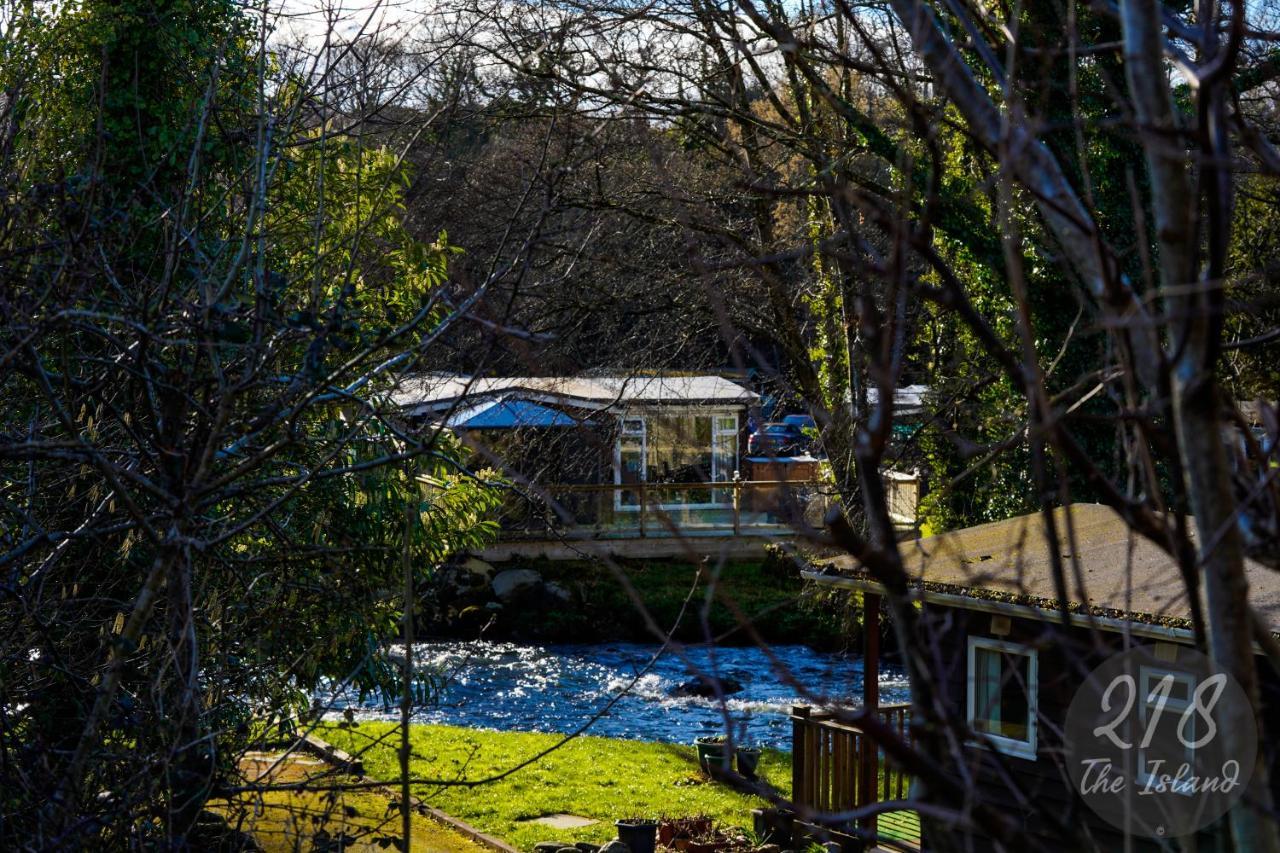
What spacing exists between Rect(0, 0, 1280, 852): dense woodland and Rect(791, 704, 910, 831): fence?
2.52 meters

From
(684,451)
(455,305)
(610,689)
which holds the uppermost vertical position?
(455,305)

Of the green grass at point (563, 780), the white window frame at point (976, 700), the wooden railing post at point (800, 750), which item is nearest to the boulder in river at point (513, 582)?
the green grass at point (563, 780)

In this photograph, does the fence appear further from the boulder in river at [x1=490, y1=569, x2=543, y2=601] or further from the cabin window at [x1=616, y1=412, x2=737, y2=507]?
the cabin window at [x1=616, y1=412, x2=737, y2=507]

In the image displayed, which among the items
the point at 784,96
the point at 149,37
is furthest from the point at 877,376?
the point at 784,96

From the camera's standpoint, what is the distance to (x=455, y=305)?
396cm

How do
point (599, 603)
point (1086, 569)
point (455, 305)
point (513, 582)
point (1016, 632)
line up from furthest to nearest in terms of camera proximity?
point (513, 582), point (599, 603), point (1086, 569), point (1016, 632), point (455, 305)

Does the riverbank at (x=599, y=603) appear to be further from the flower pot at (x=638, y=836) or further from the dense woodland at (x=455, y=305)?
the flower pot at (x=638, y=836)

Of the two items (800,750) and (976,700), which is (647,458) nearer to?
(800,750)

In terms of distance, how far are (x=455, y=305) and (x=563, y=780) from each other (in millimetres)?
10606

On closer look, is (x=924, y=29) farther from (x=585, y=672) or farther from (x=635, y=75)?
(x=585, y=672)

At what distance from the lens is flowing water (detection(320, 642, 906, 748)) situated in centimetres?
1700

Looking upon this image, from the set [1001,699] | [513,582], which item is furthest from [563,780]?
[513,582]

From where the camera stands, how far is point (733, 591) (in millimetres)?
23422

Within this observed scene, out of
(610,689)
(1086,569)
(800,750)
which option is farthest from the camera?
(610,689)
